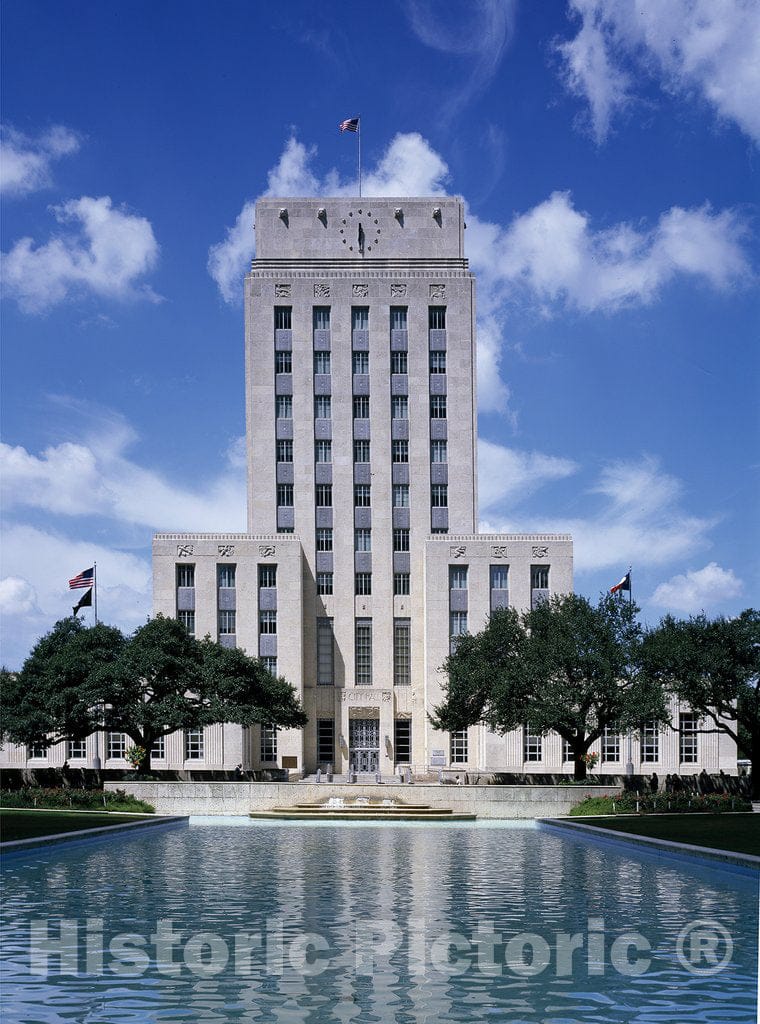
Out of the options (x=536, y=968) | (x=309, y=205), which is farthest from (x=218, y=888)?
(x=309, y=205)

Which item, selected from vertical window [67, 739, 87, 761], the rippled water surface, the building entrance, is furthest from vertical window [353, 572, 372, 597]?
the rippled water surface

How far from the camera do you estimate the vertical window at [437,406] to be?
3184 inches

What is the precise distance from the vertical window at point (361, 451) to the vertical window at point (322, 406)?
2.85 metres

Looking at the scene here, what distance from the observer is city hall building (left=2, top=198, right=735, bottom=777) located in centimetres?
7250

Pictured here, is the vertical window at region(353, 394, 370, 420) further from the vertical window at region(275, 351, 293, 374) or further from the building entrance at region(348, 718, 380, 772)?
the building entrance at region(348, 718, 380, 772)

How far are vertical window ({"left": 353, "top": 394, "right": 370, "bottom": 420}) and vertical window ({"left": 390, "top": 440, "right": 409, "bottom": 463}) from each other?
2703mm

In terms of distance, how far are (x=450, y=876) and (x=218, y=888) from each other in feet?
15.6

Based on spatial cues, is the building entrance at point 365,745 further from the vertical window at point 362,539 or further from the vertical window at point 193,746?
the vertical window at point 362,539

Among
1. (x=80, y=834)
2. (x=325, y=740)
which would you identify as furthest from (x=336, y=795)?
(x=325, y=740)

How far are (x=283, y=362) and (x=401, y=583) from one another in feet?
57.3

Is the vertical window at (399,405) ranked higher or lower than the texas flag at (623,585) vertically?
higher

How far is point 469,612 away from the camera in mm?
73375

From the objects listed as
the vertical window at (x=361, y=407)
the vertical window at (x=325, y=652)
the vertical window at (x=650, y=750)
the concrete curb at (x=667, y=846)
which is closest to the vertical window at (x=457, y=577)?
the vertical window at (x=325, y=652)

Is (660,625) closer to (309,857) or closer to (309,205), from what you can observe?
(309,857)
